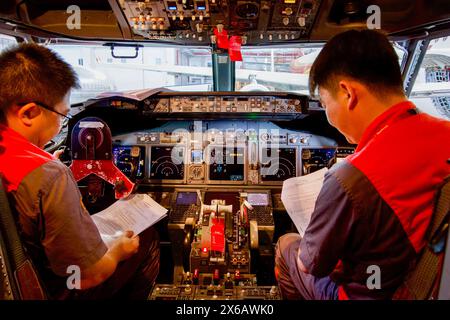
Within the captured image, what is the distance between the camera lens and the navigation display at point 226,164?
259 centimetres

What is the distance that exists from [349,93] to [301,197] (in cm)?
85

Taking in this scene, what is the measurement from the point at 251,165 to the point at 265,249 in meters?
0.73

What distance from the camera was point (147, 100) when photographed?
243 cm

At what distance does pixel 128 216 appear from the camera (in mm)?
1806

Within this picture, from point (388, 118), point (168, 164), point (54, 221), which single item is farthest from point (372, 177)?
point (168, 164)

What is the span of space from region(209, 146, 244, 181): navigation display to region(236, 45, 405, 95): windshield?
0.69 metres

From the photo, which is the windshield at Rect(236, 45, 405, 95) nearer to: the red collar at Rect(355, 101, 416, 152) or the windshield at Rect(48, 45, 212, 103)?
the windshield at Rect(48, 45, 212, 103)

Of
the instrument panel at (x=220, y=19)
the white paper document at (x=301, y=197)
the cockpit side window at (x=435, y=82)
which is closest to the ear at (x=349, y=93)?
the white paper document at (x=301, y=197)

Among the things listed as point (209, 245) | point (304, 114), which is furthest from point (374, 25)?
point (209, 245)

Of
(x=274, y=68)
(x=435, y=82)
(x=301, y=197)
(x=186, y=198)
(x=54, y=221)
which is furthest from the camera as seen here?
(x=274, y=68)

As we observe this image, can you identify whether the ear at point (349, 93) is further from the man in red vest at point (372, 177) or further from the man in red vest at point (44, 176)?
the man in red vest at point (44, 176)

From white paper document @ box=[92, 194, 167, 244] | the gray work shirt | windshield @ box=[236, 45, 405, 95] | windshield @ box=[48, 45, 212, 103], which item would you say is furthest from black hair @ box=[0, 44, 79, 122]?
windshield @ box=[236, 45, 405, 95]

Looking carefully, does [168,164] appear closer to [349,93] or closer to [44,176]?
[44,176]

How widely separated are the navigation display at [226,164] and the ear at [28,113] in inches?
64.0
